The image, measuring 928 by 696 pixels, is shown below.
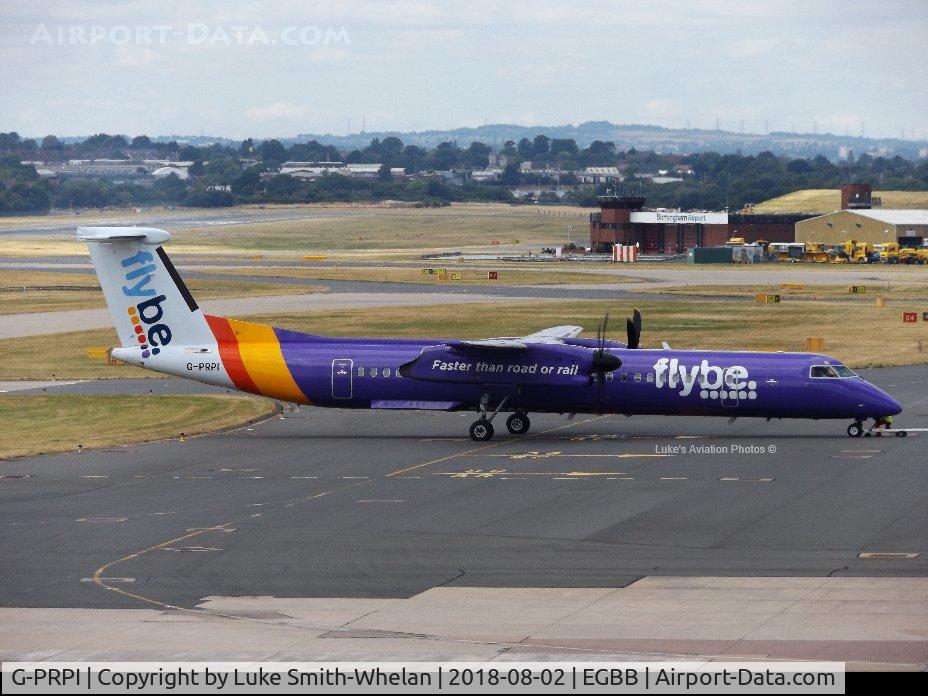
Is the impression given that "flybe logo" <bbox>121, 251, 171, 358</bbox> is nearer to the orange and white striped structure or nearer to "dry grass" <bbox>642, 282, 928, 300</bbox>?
"dry grass" <bbox>642, 282, 928, 300</bbox>

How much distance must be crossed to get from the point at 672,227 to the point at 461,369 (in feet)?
442

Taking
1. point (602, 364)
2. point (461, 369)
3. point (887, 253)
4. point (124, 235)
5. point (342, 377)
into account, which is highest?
point (124, 235)

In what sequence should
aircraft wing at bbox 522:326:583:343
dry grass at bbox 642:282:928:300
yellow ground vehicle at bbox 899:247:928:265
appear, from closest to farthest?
aircraft wing at bbox 522:326:583:343 < dry grass at bbox 642:282:928:300 < yellow ground vehicle at bbox 899:247:928:265

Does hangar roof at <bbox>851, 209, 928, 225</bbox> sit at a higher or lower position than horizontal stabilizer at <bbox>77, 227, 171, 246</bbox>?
lower

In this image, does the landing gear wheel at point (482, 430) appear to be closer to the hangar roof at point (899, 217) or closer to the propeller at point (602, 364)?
the propeller at point (602, 364)

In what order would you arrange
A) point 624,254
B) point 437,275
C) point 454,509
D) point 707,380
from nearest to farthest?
point 454,509, point 707,380, point 437,275, point 624,254

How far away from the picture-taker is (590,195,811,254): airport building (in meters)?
175

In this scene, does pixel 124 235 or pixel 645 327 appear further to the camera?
pixel 645 327

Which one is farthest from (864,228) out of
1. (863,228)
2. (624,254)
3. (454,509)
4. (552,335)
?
(454,509)

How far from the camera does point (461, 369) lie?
4831 centimetres

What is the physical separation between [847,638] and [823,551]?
7.53m

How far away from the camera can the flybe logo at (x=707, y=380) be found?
155ft

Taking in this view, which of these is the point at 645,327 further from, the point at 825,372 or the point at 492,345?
the point at 492,345

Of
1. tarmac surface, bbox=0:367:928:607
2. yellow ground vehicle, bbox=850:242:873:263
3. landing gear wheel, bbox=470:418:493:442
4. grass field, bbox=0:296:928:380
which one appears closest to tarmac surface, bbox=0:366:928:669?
tarmac surface, bbox=0:367:928:607
